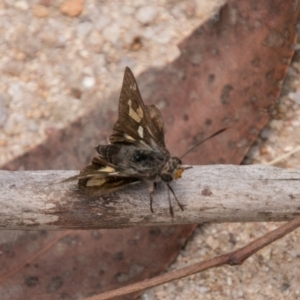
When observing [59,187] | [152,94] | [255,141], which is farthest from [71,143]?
[255,141]

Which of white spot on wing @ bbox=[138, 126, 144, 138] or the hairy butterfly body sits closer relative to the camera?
the hairy butterfly body

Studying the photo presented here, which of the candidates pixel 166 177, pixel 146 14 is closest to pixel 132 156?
pixel 166 177

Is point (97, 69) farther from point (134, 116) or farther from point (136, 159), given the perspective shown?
point (136, 159)

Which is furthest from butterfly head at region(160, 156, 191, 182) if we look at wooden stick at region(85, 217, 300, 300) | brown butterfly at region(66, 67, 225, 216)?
wooden stick at region(85, 217, 300, 300)

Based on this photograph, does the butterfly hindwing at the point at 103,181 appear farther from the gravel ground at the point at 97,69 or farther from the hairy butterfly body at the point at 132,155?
the gravel ground at the point at 97,69

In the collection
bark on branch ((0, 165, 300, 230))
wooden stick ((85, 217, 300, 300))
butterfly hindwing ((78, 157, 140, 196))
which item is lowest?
wooden stick ((85, 217, 300, 300))

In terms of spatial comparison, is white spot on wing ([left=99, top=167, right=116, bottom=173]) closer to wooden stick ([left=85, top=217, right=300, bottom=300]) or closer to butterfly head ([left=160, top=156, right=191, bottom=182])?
butterfly head ([left=160, top=156, right=191, bottom=182])
